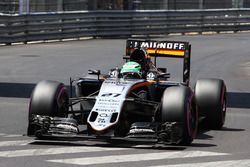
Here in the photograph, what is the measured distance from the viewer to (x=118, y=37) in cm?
3672

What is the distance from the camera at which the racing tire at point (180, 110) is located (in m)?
9.98

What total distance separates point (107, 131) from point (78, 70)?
12003 mm

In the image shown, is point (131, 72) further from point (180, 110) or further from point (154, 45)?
point (154, 45)

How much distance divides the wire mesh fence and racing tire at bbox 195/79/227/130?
Answer: 21508mm

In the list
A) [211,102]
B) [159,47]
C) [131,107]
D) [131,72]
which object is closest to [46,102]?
[131,107]

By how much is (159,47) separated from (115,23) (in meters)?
23.8

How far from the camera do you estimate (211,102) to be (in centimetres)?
1156

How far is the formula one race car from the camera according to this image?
9.93m

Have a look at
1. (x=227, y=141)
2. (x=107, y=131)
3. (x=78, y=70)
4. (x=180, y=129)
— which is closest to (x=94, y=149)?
(x=107, y=131)

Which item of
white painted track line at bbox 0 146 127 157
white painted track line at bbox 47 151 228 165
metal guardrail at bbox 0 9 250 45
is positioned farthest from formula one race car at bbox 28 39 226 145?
metal guardrail at bbox 0 9 250 45

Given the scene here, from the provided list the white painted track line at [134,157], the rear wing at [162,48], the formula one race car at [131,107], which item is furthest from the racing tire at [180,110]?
the rear wing at [162,48]

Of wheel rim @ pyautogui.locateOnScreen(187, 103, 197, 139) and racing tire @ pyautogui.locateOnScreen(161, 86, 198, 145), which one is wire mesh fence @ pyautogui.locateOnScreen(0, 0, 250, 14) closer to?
wheel rim @ pyautogui.locateOnScreen(187, 103, 197, 139)

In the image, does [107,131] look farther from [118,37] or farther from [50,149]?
[118,37]

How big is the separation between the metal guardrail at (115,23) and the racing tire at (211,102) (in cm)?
1969
